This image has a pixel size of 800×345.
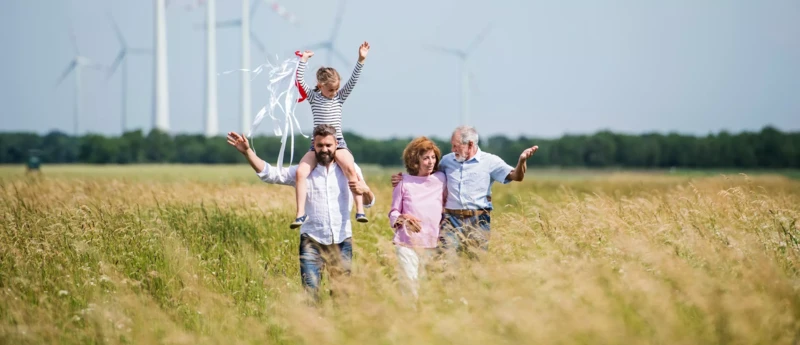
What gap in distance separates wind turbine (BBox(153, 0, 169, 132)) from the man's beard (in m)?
56.8

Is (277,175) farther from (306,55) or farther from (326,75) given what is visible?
(306,55)

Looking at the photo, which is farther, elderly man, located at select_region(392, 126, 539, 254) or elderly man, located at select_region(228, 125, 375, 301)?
elderly man, located at select_region(392, 126, 539, 254)

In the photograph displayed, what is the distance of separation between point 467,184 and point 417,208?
65cm

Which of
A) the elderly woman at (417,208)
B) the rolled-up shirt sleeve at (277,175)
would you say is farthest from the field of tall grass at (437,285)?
the rolled-up shirt sleeve at (277,175)

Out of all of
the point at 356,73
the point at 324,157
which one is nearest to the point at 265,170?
the point at 324,157

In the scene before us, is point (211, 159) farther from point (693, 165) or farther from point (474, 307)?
point (474, 307)

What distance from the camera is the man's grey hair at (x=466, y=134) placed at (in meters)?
8.43

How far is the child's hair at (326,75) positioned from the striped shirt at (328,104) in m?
0.18

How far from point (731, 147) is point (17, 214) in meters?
109

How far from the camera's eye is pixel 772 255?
8867mm

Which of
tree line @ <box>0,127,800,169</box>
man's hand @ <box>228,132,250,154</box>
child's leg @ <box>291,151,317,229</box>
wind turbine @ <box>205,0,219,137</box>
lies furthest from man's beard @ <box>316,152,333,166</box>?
tree line @ <box>0,127,800,169</box>

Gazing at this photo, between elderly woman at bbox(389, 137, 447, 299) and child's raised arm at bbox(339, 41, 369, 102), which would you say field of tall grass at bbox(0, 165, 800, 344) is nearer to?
elderly woman at bbox(389, 137, 447, 299)

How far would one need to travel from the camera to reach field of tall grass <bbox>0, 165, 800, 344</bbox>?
5980mm

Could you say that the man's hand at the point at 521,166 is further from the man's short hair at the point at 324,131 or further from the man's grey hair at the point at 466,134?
the man's short hair at the point at 324,131
